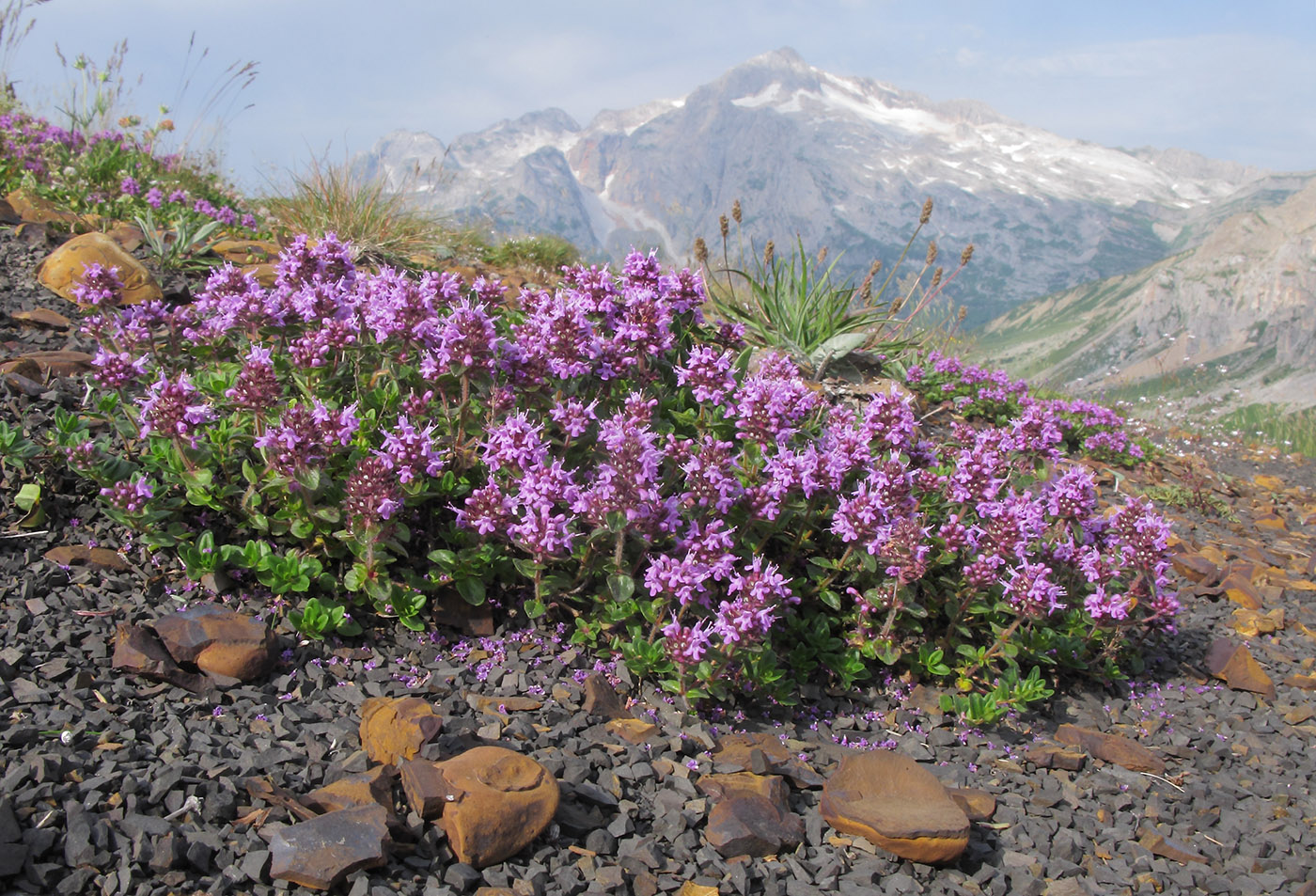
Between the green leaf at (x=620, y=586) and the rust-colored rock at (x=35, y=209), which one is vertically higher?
the rust-colored rock at (x=35, y=209)

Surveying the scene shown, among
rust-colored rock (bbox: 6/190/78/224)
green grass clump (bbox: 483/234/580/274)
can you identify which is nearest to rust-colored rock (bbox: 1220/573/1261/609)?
green grass clump (bbox: 483/234/580/274)

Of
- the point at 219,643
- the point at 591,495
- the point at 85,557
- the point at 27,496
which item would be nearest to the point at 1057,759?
the point at 591,495

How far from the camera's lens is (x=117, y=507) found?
3.70 meters

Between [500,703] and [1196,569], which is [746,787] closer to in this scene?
[500,703]

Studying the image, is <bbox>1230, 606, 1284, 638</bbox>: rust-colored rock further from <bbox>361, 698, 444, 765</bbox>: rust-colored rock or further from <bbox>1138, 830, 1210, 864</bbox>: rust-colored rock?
<bbox>361, 698, 444, 765</bbox>: rust-colored rock

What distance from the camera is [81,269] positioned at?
255 inches

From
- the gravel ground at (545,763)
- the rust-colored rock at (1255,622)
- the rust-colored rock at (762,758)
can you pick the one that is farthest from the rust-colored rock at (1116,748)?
the rust-colored rock at (1255,622)

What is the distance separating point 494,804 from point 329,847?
1.66ft

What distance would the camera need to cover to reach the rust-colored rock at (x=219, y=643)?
3.28m

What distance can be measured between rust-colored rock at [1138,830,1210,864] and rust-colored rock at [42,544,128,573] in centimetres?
488

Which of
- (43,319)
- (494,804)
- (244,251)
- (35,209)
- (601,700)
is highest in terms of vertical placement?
(35,209)

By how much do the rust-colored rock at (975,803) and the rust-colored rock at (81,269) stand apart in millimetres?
7026

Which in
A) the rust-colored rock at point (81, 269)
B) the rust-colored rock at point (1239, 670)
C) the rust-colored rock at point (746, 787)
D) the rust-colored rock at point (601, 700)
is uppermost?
the rust-colored rock at point (81, 269)

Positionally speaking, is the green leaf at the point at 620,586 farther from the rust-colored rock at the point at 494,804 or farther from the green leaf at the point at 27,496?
the green leaf at the point at 27,496
